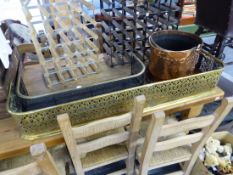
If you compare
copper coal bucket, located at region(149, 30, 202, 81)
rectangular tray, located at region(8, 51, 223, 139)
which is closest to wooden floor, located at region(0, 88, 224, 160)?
rectangular tray, located at region(8, 51, 223, 139)

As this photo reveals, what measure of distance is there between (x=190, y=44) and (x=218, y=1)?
0.68 feet

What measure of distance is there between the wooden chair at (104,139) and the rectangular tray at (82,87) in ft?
0.49

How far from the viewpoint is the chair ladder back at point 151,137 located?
60 cm

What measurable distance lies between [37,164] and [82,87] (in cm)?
32

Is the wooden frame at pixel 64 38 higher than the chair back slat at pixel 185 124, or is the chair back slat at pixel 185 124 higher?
the wooden frame at pixel 64 38

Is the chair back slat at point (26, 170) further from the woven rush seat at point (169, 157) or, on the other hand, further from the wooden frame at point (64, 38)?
the woven rush seat at point (169, 157)

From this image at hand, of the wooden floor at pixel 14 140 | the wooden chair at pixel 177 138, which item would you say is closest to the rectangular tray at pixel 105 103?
the wooden floor at pixel 14 140

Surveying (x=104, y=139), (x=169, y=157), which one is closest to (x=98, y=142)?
(x=104, y=139)

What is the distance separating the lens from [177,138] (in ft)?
2.50

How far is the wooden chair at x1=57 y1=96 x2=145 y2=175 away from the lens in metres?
0.62

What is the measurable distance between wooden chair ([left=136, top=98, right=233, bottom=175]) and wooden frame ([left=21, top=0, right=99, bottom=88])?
0.38 m

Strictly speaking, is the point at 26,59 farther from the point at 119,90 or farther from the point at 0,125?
the point at 119,90

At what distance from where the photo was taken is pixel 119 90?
2.57 feet

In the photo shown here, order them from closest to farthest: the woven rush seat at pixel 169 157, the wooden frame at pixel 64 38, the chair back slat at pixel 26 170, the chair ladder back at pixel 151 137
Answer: the chair back slat at pixel 26 170 < the chair ladder back at pixel 151 137 < the wooden frame at pixel 64 38 < the woven rush seat at pixel 169 157
